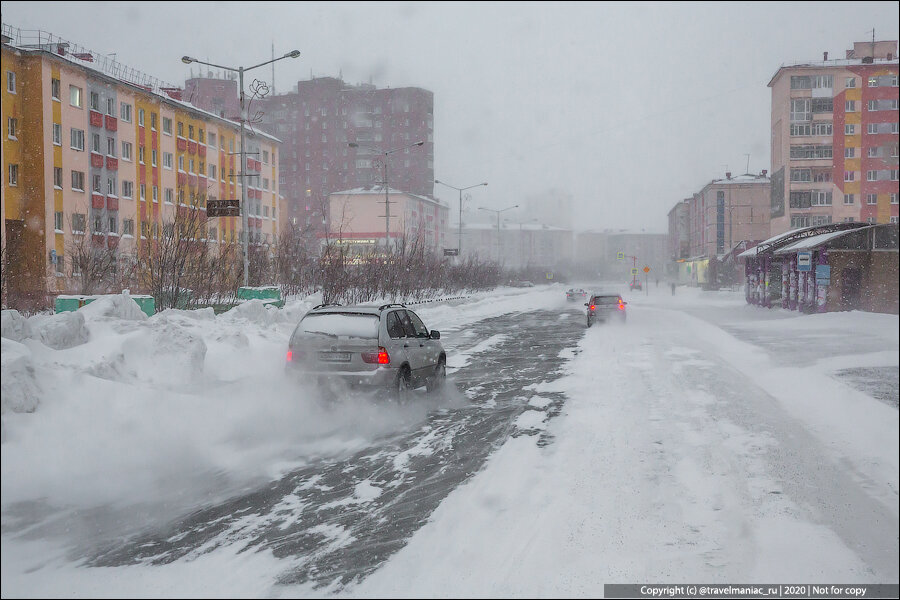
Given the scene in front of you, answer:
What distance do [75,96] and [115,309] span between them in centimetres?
4278

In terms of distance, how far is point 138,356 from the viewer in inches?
419

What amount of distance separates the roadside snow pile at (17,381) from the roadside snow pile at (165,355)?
3.96 m

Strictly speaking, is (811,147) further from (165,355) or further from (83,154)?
(165,355)

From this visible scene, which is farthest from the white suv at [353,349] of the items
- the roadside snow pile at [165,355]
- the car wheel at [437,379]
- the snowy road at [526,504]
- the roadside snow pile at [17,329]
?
the roadside snow pile at [17,329]

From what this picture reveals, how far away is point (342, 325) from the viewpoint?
11.0 meters

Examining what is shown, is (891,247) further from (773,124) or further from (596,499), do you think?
(773,124)

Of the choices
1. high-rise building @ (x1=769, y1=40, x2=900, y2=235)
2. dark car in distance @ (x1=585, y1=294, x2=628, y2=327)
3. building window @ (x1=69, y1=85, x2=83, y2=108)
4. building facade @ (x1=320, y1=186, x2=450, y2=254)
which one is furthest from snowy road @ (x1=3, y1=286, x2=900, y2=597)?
building facade @ (x1=320, y1=186, x2=450, y2=254)

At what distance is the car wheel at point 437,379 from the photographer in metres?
12.8

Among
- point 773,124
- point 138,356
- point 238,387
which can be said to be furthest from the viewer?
point 773,124

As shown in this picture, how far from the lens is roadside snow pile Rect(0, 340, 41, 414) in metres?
4.38

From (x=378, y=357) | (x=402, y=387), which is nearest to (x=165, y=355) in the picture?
(x=378, y=357)

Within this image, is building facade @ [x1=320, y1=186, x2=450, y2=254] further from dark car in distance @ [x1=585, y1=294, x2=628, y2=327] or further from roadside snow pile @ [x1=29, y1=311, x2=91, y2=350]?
roadside snow pile @ [x1=29, y1=311, x2=91, y2=350]

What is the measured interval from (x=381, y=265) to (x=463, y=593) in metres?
33.2

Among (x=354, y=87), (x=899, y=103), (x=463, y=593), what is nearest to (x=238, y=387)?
(x=463, y=593)
